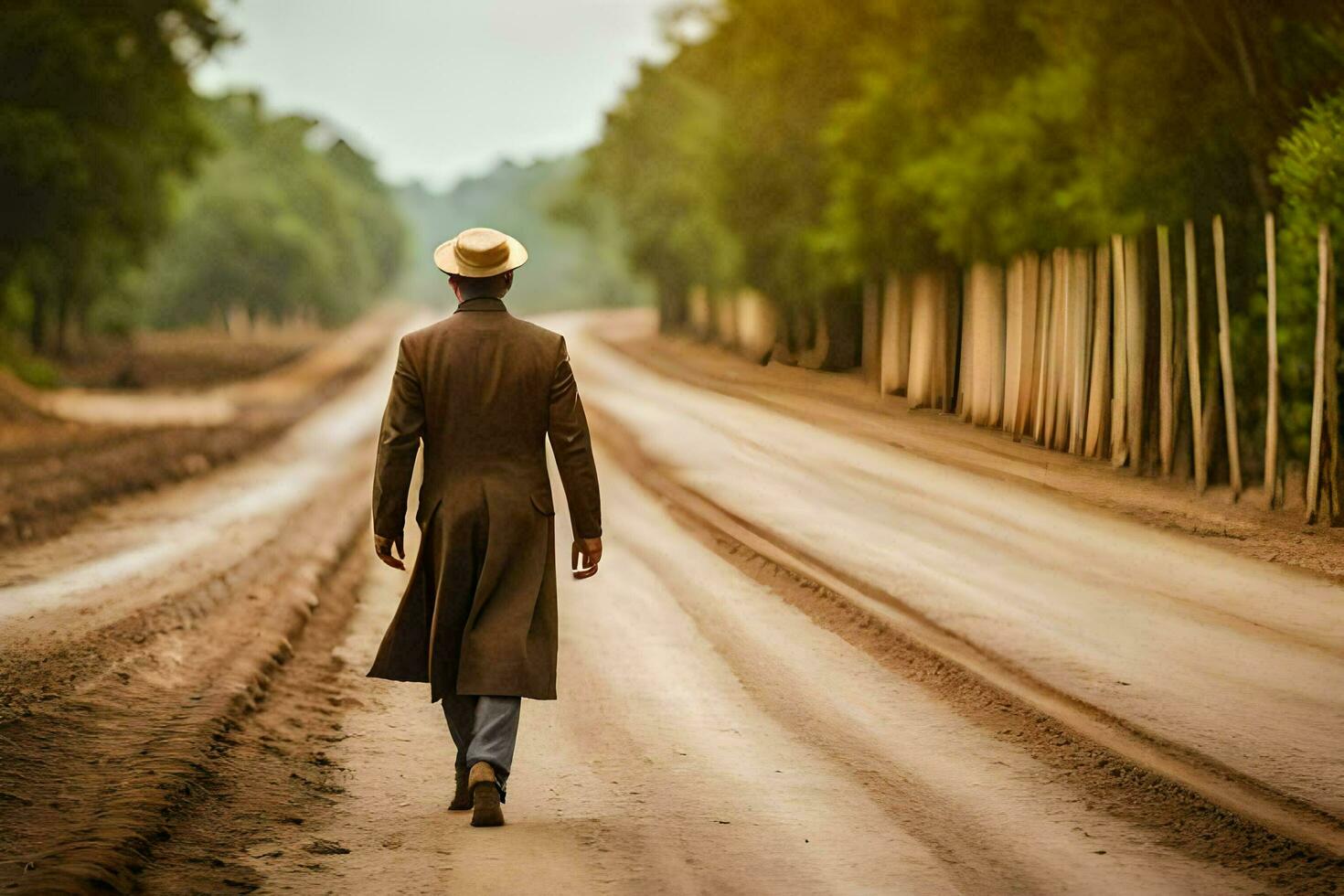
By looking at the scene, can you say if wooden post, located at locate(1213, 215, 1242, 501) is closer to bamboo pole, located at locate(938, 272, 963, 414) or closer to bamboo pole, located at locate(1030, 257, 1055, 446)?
bamboo pole, located at locate(1030, 257, 1055, 446)

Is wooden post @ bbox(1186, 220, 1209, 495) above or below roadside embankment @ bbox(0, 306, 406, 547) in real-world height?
→ above

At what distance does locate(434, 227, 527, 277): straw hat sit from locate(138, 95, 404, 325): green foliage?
65.3 metres

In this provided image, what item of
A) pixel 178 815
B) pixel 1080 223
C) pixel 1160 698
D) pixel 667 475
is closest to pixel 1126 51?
pixel 1080 223

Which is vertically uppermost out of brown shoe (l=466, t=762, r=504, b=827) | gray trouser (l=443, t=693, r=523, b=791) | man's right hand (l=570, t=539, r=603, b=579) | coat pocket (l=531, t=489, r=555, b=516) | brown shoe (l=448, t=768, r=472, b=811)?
coat pocket (l=531, t=489, r=555, b=516)

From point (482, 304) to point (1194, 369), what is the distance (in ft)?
10.9

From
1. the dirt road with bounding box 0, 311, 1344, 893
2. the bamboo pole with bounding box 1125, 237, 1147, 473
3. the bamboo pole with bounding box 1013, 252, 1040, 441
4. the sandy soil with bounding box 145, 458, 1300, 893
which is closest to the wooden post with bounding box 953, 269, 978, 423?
the bamboo pole with bounding box 1013, 252, 1040, 441

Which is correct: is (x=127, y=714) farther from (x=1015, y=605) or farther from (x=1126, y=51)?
(x=1126, y=51)

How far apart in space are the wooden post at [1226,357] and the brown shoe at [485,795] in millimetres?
3458

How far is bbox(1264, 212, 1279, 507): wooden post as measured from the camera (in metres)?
7.31

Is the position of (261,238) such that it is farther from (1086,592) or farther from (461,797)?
(461,797)

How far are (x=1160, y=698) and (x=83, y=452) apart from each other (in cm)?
1938

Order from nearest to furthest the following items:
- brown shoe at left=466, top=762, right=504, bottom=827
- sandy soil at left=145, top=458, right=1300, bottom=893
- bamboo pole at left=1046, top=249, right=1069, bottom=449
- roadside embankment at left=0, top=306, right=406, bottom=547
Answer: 1. sandy soil at left=145, top=458, right=1300, bottom=893
2. brown shoe at left=466, top=762, right=504, bottom=827
3. bamboo pole at left=1046, top=249, right=1069, bottom=449
4. roadside embankment at left=0, top=306, right=406, bottom=547

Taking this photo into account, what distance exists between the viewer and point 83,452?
24.2 metres

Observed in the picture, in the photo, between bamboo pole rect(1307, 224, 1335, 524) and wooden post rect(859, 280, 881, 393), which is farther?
wooden post rect(859, 280, 881, 393)
